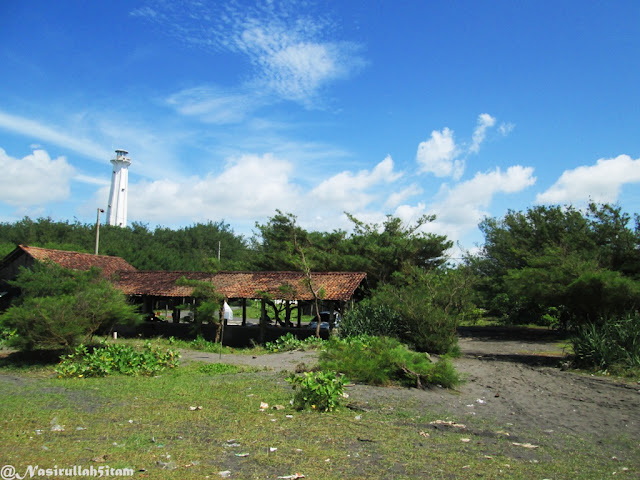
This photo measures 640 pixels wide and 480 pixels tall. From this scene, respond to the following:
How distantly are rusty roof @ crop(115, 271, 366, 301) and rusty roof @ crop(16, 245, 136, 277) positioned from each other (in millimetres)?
1904

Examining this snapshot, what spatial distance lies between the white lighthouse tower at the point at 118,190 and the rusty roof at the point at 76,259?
31383 mm

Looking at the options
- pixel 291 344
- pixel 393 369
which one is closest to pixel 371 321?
pixel 291 344

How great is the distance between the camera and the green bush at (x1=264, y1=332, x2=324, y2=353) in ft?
59.2

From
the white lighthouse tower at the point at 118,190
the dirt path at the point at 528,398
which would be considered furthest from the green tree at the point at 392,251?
the white lighthouse tower at the point at 118,190

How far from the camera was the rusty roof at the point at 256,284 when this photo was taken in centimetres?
1958

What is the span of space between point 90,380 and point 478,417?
796 cm

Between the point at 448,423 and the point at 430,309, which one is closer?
the point at 448,423

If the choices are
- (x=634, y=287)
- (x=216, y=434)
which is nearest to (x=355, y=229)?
(x=634, y=287)

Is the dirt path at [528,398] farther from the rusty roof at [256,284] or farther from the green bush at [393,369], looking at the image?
the rusty roof at [256,284]

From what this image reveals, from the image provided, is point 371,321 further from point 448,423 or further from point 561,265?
point 448,423

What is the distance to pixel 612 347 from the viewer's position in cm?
1374

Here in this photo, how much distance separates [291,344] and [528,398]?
9872mm

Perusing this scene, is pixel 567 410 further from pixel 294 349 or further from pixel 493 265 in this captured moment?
pixel 493 265

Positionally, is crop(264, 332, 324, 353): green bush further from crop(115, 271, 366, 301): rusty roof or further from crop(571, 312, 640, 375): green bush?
crop(571, 312, 640, 375): green bush
